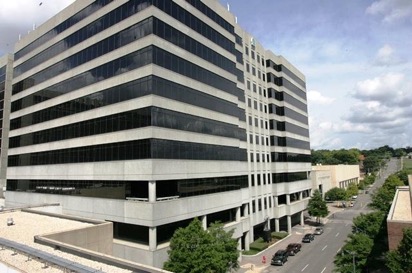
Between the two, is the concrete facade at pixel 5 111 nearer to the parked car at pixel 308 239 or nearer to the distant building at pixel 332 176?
the parked car at pixel 308 239

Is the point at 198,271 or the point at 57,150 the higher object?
the point at 57,150

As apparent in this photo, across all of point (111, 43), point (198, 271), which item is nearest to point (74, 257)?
point (198, 271)

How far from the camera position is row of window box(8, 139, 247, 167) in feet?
122

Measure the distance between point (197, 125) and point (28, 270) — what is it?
29147 millimetres

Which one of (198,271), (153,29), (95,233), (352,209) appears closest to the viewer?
(95,233)

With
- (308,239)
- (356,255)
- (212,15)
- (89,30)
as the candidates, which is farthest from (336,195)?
(89,30)

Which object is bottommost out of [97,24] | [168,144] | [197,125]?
[168,144]

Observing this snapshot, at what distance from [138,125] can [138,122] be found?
354 mm

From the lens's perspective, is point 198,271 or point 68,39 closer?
point 198,271

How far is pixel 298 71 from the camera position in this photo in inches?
3543

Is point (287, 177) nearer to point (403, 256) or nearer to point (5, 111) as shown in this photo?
point (403, 256)

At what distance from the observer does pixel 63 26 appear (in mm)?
51406

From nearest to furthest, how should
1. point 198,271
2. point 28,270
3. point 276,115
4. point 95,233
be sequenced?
point 28,270 < point 95,233 < point 198,271 < point 276,115

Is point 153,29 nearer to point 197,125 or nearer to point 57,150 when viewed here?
point 197,125
